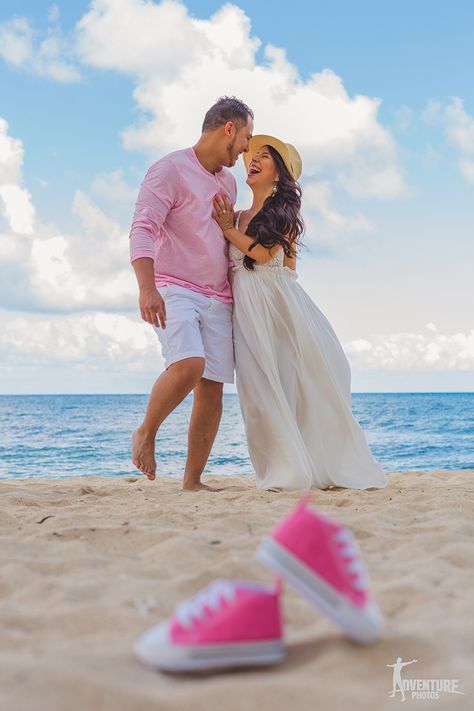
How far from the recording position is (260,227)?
13.8ft

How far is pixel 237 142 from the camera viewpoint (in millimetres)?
4238

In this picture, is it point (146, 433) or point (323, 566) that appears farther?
point (146, 433)

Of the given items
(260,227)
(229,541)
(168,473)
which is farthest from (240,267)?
(168,473)

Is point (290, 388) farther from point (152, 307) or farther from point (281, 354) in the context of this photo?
point (152, 307)

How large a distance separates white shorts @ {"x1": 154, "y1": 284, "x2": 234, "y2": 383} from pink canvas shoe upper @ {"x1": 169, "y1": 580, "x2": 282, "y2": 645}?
261cm

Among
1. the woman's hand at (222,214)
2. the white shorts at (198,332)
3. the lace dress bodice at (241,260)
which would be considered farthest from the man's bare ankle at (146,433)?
the woman's hand at (222,214)

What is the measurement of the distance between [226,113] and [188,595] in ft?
10.4

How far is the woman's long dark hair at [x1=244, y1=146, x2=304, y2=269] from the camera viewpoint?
4.21m

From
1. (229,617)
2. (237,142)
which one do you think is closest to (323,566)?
A: (229,617)

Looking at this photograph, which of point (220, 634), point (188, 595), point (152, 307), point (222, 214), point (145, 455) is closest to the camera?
point (220, 634)

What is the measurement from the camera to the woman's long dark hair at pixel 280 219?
13.8ft

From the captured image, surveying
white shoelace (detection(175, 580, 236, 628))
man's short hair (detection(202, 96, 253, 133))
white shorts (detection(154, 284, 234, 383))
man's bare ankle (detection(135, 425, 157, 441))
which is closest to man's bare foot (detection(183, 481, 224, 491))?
man's bare ankle (detection(135, 425, 157, 441))

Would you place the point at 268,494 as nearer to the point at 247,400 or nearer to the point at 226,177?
the point at 247,400

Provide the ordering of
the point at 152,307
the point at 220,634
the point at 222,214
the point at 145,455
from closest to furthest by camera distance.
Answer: the point at 220,634 < the point at 152,307 < the point at 145,455 < the point at 222,214
